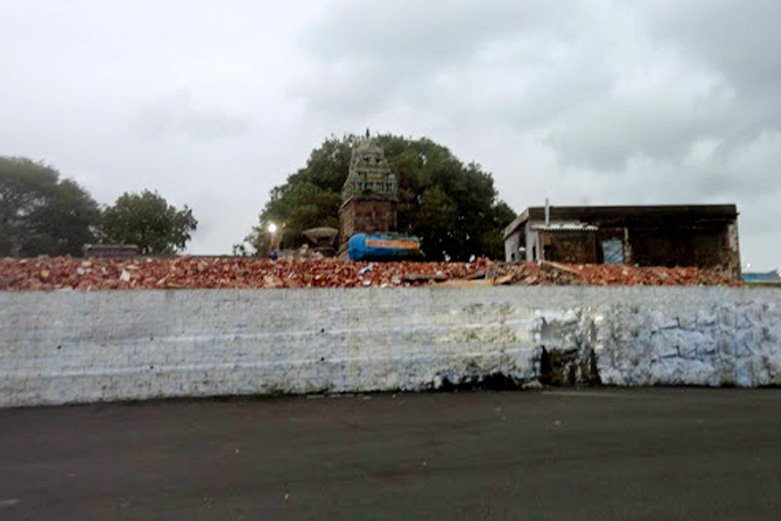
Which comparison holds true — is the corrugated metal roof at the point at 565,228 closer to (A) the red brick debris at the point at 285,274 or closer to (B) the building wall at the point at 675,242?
(B) the building wall at the point at 675,242

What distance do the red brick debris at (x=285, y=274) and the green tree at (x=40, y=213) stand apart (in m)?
25.6

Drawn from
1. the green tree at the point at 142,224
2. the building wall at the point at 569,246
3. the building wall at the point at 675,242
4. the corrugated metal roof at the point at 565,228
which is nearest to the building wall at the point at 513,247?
the building wall at the point at 675,242

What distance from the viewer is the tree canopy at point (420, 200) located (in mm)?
32219

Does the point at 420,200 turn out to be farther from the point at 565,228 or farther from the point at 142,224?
the point at 142,224

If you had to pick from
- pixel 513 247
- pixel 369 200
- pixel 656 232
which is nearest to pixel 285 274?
pixel 369 200

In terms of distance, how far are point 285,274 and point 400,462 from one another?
8462mm

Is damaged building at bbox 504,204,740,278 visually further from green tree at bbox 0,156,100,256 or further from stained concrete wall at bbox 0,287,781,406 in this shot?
green tree at bbox 0,156,100,256

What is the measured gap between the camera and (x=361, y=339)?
1241 centimetres

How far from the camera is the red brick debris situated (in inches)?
504

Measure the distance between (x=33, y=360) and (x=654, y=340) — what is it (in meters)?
12.4

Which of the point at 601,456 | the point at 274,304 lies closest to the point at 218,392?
the point at 274,304

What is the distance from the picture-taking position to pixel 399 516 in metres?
4.67

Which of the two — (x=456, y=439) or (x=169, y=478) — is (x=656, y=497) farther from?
(x=169, y=478)

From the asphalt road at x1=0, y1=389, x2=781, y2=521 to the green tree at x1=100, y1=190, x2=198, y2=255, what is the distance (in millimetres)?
32098
